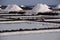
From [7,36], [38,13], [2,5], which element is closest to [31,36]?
[7,36]

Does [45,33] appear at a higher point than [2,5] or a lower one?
lower

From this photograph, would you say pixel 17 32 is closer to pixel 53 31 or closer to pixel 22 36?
pixel 22 36

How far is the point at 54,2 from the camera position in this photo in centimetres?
530

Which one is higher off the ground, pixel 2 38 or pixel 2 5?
pixel 2 5

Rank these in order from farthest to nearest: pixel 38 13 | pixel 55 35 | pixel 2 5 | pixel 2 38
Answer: pixel 2 5 < pixel 38 13 < pixel 55 35 < pixel 2 38

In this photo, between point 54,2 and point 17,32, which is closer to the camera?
point 17,32

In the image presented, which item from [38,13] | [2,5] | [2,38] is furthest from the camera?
[2,5]

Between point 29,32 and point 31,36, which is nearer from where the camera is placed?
point 31,36

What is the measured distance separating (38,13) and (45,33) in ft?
5.87

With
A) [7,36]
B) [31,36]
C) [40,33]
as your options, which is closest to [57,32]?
[40,33]

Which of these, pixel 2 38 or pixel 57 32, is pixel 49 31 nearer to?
pixel 57 32

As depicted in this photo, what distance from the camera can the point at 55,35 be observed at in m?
1.62

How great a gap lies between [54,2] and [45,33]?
3706 mm

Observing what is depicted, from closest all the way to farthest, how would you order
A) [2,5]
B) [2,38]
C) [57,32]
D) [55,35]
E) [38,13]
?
[2,38], [55,35], [57,32], [38,13], [2,5]
